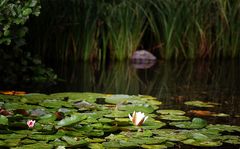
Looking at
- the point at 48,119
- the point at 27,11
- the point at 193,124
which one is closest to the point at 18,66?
the point at 27,11

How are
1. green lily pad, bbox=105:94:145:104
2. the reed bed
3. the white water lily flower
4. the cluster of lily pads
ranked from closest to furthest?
the cluster of lily pads
the white water lily flower
green lily pad, bbox=105:94:145:104
the reed bed

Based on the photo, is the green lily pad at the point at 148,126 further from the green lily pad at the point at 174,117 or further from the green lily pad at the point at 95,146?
the green lily pad at the point at 95,146

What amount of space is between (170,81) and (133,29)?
5.65 ft

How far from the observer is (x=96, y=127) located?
8.09ft

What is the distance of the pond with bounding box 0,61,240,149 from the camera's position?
87.6 inches

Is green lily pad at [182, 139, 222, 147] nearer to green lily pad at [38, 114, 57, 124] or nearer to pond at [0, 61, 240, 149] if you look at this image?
pond at [0, 61, 240, 149]

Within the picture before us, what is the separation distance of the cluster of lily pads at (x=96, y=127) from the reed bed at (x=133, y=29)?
2.61 metres

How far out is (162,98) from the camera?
11.5 feet

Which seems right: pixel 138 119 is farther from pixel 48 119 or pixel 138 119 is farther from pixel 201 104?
pixel 201 104

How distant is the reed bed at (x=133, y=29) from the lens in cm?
568

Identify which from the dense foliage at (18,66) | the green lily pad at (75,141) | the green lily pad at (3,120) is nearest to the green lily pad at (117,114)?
the green lily pad at (75,141)

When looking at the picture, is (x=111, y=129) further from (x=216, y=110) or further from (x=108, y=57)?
(x=108, y=57)

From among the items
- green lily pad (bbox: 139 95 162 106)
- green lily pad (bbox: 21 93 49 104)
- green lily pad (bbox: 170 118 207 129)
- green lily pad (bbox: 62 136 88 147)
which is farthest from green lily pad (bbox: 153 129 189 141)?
green lily pad (bbox: 21 93 49 104)

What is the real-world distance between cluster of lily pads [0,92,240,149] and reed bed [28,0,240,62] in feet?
8.57
